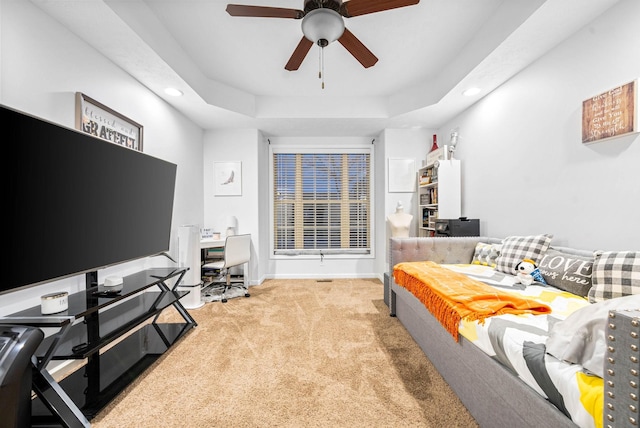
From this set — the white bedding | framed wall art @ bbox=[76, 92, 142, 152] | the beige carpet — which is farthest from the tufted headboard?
framed wall art @ bbox=[76, 92, 142, 152]

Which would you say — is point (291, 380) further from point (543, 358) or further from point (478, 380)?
point (543, 358)

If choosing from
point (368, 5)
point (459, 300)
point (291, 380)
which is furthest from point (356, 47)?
point (291, 380)

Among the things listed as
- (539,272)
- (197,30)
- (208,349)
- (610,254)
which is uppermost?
(197,30)

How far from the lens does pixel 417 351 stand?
6.54ft

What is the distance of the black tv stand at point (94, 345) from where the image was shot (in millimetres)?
1186

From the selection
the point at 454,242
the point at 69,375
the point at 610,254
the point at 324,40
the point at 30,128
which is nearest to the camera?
the point at 30,128

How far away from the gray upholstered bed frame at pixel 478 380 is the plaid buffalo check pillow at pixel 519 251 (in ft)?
2.92

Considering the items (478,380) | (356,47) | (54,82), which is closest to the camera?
(478,380)

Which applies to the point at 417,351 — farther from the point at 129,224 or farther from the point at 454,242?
the point at 129,224

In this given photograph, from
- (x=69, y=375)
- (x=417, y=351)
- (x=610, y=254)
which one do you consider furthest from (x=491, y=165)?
(x=69, y=375)

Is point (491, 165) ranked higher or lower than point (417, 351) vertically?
higher

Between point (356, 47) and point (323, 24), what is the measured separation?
435mm

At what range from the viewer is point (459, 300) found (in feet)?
4.86

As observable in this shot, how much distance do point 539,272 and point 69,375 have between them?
3430 mm
